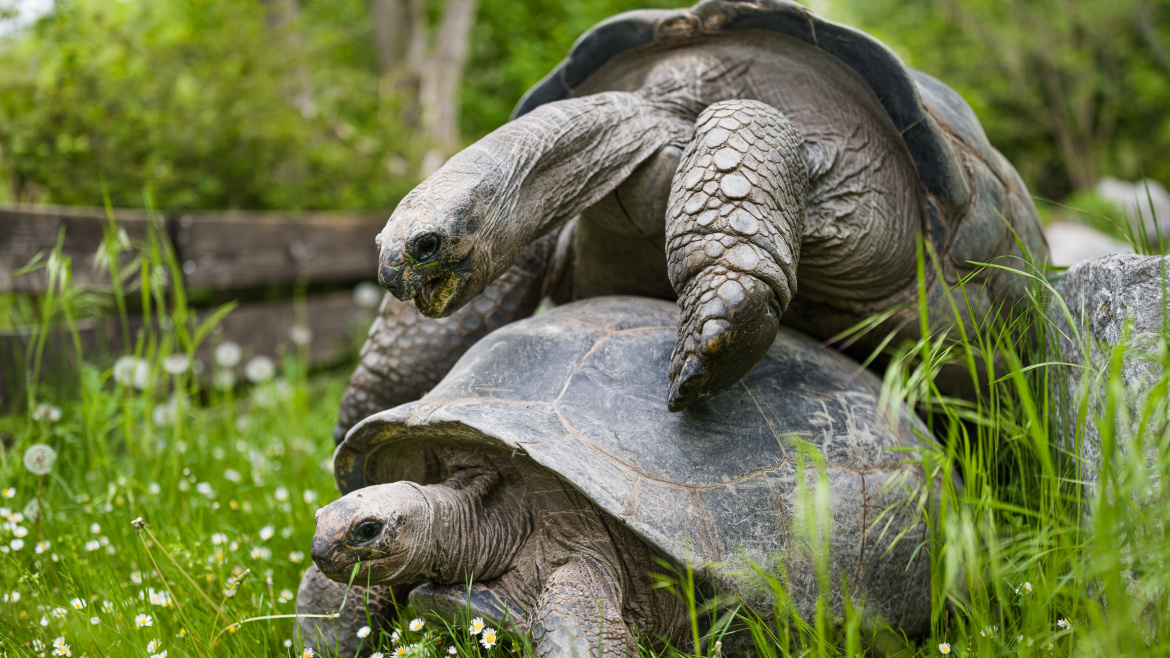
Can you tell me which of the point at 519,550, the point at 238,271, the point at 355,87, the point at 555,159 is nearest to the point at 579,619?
the point at 519,550

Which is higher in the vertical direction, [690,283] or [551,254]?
[690,283]

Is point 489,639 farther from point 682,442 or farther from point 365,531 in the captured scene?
point 682,442

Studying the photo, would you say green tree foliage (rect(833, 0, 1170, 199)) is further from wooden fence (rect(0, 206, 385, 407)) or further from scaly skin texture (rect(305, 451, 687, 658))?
scaly skin texture (rect(305, 451, 687, 658))

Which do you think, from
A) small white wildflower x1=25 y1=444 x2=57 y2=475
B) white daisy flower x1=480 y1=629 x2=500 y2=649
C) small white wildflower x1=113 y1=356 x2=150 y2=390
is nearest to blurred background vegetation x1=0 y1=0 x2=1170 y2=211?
small white wildflower x1=113 y1=356 x2=150 y2=390

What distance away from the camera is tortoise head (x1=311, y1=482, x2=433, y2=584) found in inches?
59.3

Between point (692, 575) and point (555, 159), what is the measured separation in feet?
3.03

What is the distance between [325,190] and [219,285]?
189cm

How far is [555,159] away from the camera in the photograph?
1.79 m

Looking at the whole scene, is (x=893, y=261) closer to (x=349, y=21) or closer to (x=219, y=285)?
(x=219, y=285)

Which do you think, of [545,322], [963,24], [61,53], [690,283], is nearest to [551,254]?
[545,322]

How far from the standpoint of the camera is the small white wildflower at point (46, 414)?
271 centimetres

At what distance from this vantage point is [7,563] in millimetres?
2090

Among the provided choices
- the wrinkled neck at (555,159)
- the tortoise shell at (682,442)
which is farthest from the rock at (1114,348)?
the wrinkled neck at (555,159)

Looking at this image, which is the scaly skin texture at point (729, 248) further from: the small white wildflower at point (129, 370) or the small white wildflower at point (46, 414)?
the small white wildflower at point (46, 414)
